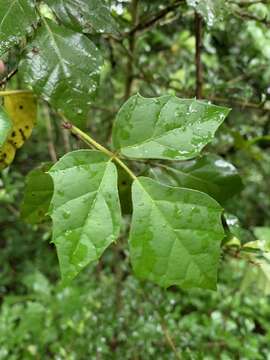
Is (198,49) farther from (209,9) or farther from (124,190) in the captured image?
(124,190)

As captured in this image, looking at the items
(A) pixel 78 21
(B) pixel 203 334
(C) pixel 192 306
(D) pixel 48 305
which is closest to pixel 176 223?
(A) pixel 78 21

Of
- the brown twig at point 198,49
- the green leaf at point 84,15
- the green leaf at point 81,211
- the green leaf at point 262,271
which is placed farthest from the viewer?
the brown twig at point 198,49

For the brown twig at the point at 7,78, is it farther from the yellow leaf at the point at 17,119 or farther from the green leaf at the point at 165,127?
the green leaf at the point at 165,127

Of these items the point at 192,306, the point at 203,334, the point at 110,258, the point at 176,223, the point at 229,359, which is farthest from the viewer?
the point at 110,258

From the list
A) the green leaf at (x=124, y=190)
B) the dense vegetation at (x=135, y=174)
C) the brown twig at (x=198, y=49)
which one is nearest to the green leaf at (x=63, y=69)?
the dense vegetation at (x=135, y=174)

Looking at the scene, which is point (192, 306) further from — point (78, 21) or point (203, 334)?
point (78, 21)

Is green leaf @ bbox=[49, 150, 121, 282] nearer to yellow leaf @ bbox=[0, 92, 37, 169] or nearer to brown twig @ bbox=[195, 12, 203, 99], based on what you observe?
yellow leaf @ bbox=[0, 92, 37, 169]
